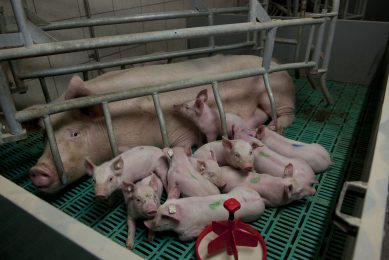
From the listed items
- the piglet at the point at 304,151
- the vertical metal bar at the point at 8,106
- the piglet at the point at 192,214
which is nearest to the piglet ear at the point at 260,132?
the piglet at the point at 304,151

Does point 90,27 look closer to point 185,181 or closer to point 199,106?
point 199,106

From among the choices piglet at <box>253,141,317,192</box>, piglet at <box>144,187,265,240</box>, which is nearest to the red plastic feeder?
piglet at <box>144,187,265,240</box>

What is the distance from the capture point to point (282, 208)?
184cm

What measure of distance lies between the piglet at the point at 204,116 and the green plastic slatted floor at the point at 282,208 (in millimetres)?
573

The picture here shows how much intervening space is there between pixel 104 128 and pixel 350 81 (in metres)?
2.82

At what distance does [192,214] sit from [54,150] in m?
0.86

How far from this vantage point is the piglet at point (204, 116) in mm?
2266

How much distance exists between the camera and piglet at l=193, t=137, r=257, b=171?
1.82 m

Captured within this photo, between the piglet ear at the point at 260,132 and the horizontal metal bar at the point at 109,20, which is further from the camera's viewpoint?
the horizontal metal bar at the point at 109,20

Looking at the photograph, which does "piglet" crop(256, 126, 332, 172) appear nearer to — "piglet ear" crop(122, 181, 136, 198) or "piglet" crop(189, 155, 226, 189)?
"piglet" crop(189, 155, 226, 189)

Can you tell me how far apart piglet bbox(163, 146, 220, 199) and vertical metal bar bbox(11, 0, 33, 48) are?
963mm

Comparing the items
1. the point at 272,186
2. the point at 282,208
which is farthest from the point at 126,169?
the point at 282,208

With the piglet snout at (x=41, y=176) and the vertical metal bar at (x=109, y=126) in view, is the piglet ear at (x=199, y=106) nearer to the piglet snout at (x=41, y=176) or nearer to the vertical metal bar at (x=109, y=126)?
the vertical metal bar at (x=109, y=126)

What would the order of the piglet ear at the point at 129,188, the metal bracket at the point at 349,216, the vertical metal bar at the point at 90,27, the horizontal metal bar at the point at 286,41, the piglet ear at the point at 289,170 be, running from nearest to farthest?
the metal bracket at the point at 349,216 < the piglet ear at the point at 129,188 < the piglet ear at the point at 289,170 < the vertical metal bar at the point at 90,27 < the horizontal metal bar at the point at 286,41
